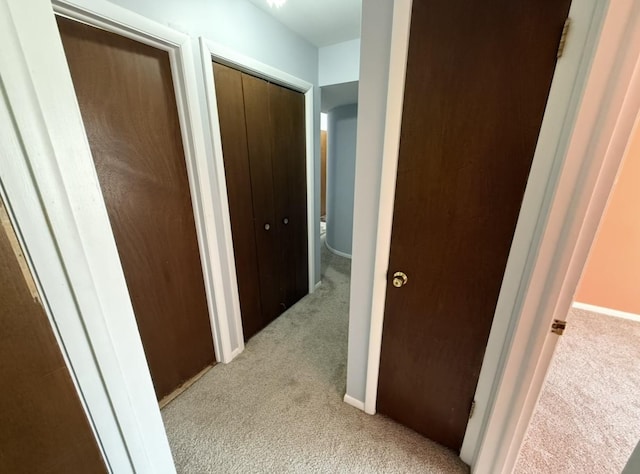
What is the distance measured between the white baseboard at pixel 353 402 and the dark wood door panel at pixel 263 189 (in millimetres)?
972

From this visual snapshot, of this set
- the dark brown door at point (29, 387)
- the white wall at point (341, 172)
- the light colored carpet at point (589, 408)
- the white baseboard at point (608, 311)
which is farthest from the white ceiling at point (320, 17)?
the white baseboard at point (608, 311)

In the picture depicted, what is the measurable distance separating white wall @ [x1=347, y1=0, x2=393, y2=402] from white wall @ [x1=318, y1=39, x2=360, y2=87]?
120 cm

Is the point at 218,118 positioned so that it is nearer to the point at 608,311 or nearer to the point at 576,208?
the point at 576,208

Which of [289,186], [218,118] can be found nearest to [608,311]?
[289,186]

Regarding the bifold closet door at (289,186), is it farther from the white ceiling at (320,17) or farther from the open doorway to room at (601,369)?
the open doorway to room at (601,369)

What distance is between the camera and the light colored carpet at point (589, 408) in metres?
1.27

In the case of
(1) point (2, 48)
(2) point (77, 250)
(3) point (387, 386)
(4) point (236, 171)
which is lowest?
(3) point (387, 386)

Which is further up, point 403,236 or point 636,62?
point 636,62

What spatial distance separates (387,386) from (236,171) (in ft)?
5.17

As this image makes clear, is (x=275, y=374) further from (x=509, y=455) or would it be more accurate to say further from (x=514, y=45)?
(x=514, y=45)

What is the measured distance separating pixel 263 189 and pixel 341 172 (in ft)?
5.98

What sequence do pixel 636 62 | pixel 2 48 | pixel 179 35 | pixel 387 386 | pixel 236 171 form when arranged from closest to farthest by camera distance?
pixel 2 48, pixel 636 62, pixel 179 35, pixel 387 386, pixel 236 171

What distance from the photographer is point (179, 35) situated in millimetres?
1254

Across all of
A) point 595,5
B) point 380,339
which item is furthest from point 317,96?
point 380,339
